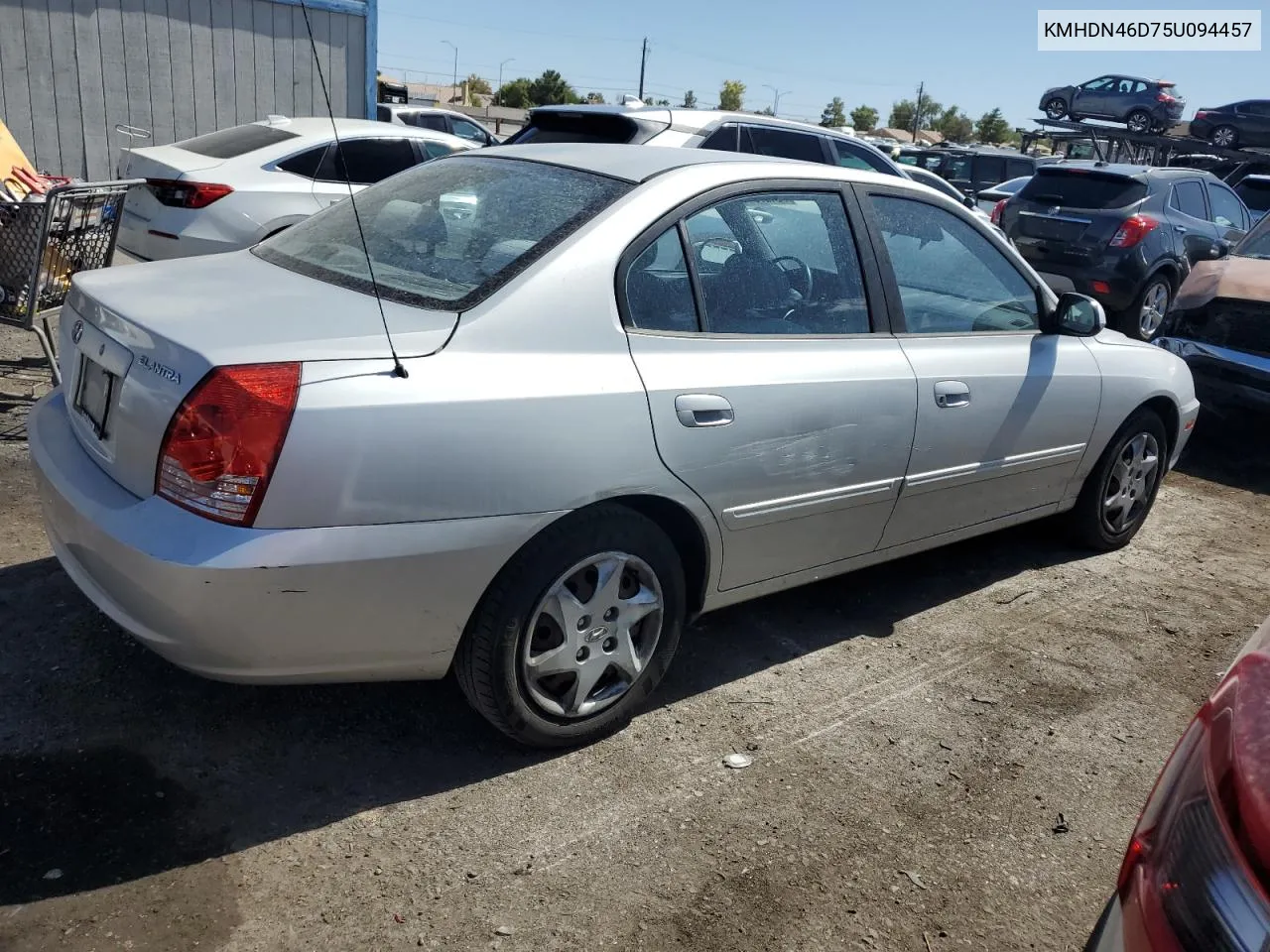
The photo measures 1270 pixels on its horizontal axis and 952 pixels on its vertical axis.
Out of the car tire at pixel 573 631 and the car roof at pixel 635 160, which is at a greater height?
the car roof at pixel 635 160

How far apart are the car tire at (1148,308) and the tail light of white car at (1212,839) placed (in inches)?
372

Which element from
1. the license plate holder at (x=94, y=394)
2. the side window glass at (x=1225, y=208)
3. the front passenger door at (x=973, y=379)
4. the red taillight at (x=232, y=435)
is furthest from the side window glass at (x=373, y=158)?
the side window glass at (x=1225, y=208)

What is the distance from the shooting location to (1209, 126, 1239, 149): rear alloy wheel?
21.5 m

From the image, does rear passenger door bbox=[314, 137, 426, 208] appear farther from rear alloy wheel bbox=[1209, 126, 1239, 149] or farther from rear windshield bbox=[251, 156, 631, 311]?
rear alloy wheel bbox=[1209, 126, 1239, 149]

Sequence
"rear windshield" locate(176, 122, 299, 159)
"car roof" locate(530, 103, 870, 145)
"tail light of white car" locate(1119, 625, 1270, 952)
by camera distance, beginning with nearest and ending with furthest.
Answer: "tail light of white car" locate(1119, 625, 1270, 952)
"car roof" locate(530, 103, 870, 145)
"rear windshield" locate(176, 122, 299, 159)

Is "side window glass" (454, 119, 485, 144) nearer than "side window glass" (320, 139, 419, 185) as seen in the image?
No

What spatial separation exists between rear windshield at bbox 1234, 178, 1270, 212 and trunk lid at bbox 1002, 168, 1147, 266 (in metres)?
6.14

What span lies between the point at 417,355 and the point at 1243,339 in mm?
6196

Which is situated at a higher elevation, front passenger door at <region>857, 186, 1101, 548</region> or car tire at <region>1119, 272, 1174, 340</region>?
front passenger door at <region>857, 186, 1101, 548</region>

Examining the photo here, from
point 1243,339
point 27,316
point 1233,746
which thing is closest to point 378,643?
point 1233,746

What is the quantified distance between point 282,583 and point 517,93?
237 feet

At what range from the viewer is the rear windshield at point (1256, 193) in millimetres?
15508

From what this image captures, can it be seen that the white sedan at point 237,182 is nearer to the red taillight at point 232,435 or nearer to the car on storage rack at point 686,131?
the car on storage rack at point 686,131

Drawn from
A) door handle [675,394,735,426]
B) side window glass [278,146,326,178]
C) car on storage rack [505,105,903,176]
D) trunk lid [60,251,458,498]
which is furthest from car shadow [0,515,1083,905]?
side window glass [278,146,326,178]
